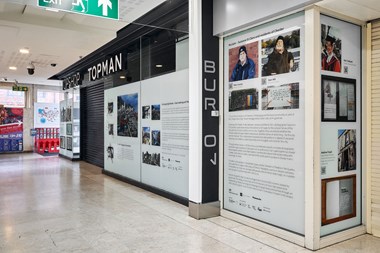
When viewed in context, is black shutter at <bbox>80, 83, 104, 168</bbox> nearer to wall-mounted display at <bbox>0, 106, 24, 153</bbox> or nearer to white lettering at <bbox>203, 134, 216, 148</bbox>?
wall-mounted display at <bbox>0, 106, 24, 153</bbox>

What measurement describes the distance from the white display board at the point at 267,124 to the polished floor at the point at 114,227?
337 mm

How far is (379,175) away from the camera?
326 centimetres

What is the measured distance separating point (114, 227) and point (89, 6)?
2.62m

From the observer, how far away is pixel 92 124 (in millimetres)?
9391

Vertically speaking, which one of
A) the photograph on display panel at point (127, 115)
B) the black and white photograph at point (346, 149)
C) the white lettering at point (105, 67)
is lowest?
the black and white photograph at point (346, 149)

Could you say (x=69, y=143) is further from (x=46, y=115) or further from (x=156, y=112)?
(x=156, y=112)

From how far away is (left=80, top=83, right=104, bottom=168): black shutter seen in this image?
28.5 ft

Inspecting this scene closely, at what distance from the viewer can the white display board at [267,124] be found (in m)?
3.05

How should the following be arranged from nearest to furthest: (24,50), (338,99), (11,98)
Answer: (338,99)
(24,50)
(11,98)

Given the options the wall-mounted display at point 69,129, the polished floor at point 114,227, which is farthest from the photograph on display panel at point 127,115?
the wall-mounted display at point 69,129

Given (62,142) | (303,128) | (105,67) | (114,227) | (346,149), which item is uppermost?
(105,67)

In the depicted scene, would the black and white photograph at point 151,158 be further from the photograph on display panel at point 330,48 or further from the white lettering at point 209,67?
the photograph on display panel at point 330,48

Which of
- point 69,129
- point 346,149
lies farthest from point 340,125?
point 69,129

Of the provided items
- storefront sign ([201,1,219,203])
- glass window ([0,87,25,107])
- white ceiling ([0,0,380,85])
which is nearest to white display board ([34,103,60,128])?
glass window ([0,87,25,107])
